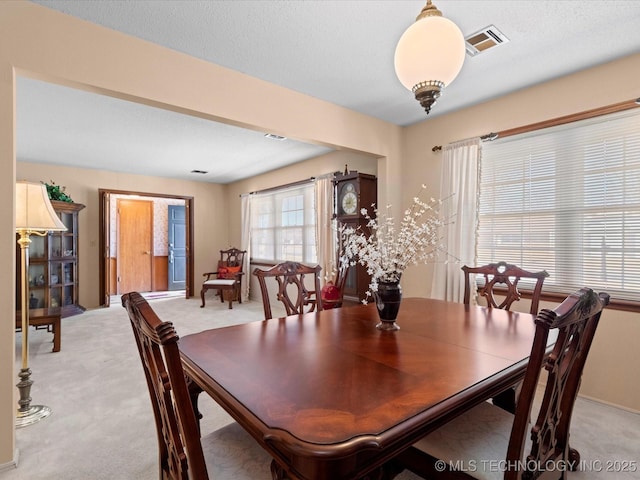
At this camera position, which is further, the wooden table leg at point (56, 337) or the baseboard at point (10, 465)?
the wooden table leg at point (56, 337)

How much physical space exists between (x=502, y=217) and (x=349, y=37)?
2.08 meters

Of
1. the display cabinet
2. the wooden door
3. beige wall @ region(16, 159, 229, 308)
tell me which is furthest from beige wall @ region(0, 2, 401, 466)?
the wooden door

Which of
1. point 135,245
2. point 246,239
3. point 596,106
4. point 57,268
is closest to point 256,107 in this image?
point 596,106

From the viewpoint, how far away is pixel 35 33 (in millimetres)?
1811

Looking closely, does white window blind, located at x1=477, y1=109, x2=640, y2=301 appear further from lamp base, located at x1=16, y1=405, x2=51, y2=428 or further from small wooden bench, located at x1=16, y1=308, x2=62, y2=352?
small wooden bench, located at x1=16, y1=308, x2=62, y2=352

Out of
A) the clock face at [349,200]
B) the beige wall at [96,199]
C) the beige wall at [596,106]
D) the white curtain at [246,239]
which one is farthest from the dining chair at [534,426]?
the beige wall at [96,199]

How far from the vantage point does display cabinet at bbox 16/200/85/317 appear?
4.83 m

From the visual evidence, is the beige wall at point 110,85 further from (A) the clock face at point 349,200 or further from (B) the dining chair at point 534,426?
(B) the dining chair at point 534,426

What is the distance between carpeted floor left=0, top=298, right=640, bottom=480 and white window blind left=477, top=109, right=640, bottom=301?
1.01m

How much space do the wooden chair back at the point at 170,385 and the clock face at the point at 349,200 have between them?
3160mm

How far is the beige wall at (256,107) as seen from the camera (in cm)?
175

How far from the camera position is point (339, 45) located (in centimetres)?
224

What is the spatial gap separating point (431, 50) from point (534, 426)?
1407 millimetres

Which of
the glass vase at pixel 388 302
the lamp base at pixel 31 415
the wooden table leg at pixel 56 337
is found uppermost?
the glass vase at pixel 388 302
